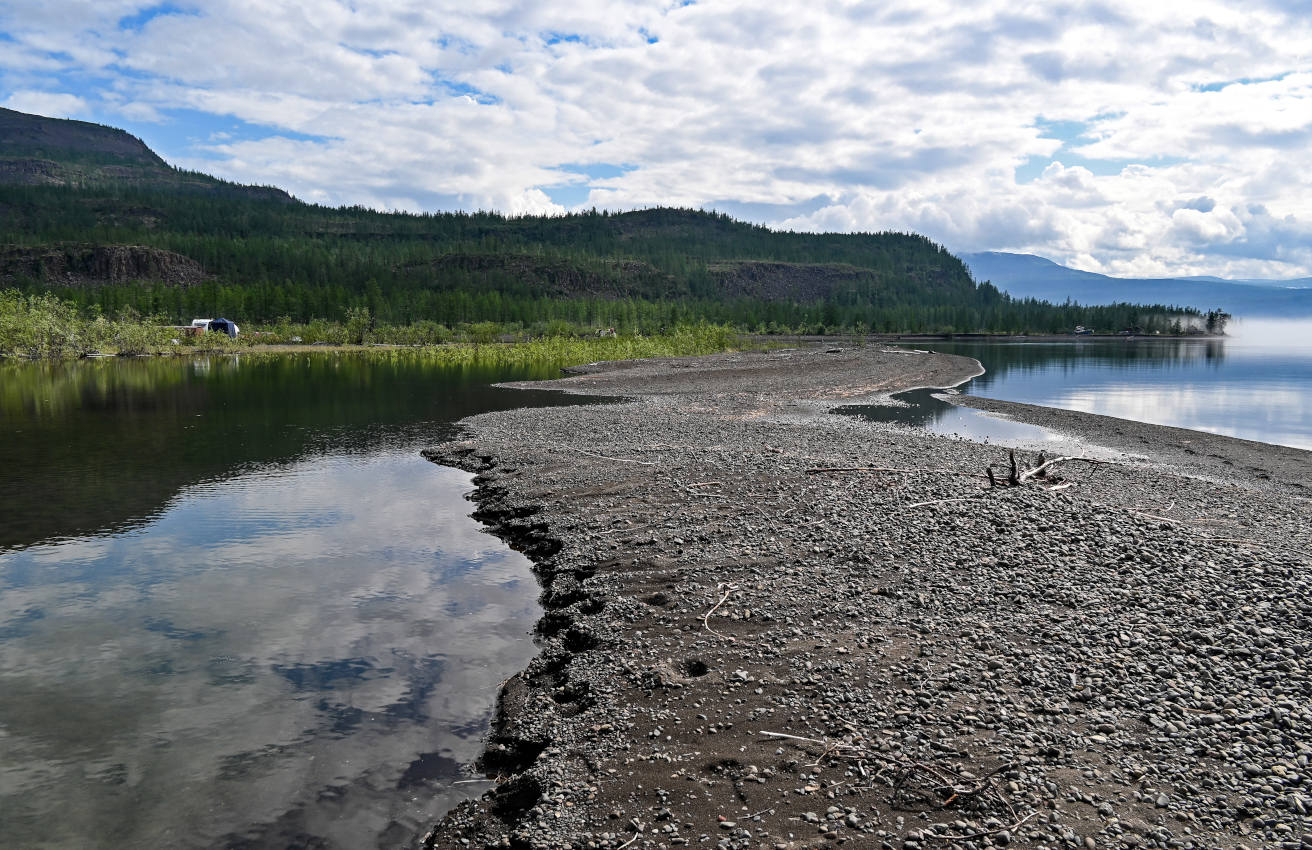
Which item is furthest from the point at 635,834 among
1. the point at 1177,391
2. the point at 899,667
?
the point at 1177,391

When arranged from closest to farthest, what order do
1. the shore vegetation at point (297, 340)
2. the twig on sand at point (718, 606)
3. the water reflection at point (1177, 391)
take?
the twig on sand at point (718, 606)
the water reflection at point (1177, 391)
the shore vegetation at point (297, 340)

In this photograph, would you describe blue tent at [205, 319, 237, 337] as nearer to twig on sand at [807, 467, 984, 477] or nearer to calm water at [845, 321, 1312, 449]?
calm water at [845, 321, 1312, 449]

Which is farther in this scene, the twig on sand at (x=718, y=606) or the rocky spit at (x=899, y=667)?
the twig on sand at (x=718, y=606)

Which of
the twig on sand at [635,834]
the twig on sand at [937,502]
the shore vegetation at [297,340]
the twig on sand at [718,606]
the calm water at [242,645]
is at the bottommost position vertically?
the calm water at [242,645]

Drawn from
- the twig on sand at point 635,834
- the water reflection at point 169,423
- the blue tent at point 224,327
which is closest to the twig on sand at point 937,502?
the twig on sand at point 635,834

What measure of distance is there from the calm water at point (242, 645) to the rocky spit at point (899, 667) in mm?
908

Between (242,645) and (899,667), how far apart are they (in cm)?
866

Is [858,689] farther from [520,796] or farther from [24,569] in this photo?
[24,569]

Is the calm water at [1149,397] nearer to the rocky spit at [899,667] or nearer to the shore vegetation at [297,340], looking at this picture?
the rocky spit at [899,667]

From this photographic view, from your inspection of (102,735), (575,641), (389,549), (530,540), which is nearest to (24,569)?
(389,549)

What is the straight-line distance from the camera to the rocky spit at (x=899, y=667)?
21.0 feet

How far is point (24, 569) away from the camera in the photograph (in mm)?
13859

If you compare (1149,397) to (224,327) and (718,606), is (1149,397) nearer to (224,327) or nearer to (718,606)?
(718,606)

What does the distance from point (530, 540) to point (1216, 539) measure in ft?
40.9
